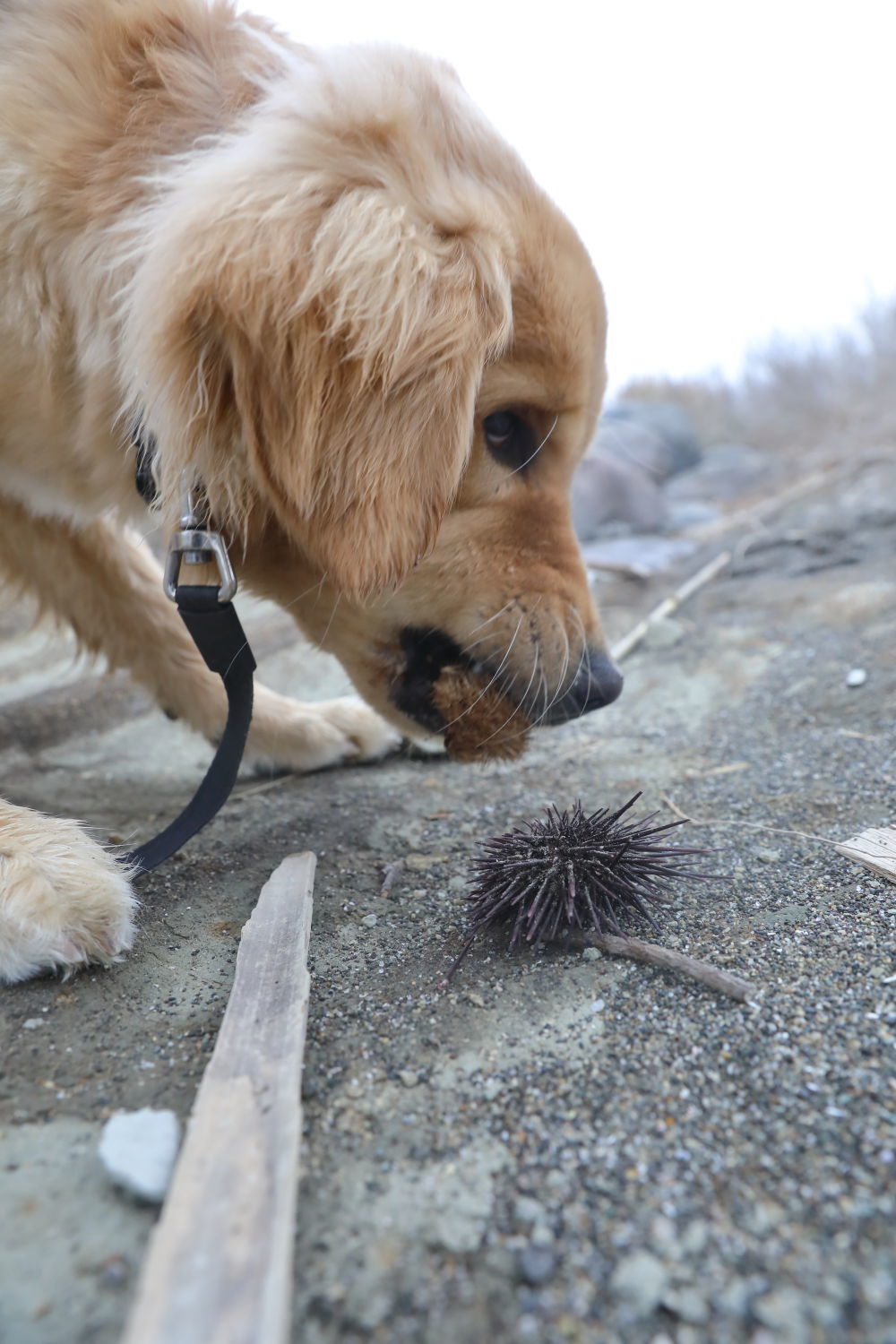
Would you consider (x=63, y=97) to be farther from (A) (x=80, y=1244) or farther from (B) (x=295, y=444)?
(A) (x=80, y=1244)

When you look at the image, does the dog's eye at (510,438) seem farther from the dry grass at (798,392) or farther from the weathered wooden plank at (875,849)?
the dry grass at (798,392)

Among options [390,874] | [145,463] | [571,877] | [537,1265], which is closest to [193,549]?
[145,463]

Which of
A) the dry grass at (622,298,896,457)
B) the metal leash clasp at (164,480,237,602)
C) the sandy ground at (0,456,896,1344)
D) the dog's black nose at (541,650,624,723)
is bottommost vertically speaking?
the sandy ground at (0,456,896,1344)

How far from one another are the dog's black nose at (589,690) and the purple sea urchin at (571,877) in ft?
0.93

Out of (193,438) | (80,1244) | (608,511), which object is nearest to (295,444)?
(193,438)

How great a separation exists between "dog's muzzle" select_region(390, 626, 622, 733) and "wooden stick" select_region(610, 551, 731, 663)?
48.5 inches

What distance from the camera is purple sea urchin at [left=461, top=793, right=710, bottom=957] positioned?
163cm

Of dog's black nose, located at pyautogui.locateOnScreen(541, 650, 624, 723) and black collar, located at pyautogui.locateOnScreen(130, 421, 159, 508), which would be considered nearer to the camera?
black collar, located at pyautogui.locateOnScreen(130, 421, 159, 508)

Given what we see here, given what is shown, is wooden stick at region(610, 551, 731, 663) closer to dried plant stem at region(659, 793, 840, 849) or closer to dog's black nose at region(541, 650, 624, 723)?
dried plant stem at region(659, 793, 840, 849)

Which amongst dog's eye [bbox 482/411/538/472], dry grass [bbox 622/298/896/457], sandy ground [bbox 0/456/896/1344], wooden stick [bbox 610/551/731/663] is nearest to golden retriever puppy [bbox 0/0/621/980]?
dog's eye [bbox 482/411/538/472]

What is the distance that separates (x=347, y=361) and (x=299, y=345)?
0.28 ft

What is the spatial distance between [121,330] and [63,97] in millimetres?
515

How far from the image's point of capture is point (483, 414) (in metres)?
1.82

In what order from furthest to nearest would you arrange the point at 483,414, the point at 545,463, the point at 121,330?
1. the point at 545,463
2. the point at 483,414
3. the point at 121,330
